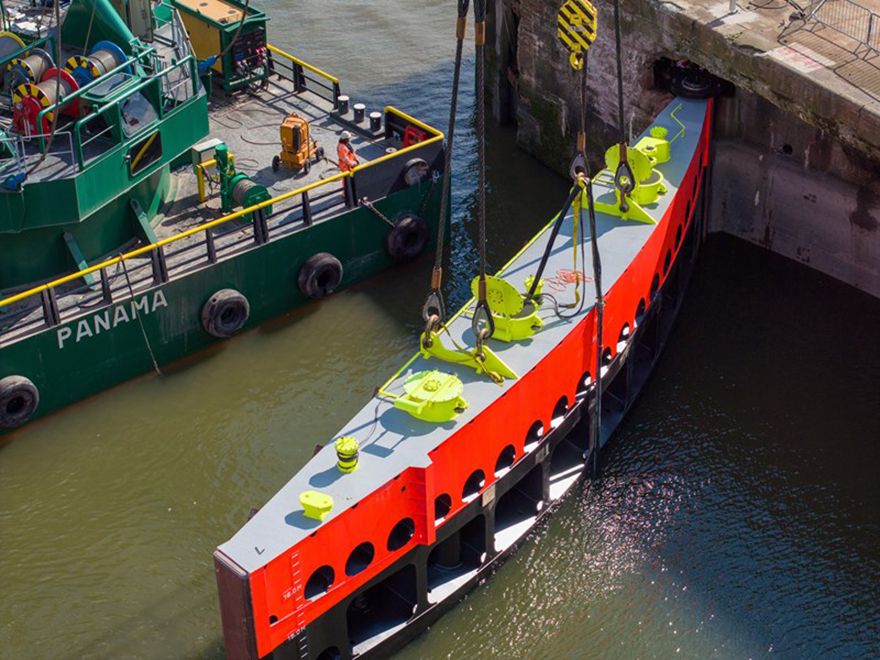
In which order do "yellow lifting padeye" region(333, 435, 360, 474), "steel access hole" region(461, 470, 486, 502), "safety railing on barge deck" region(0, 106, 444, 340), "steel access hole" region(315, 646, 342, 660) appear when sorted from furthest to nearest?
"safety railing on barge deck" region(0, 106, 444, 340) < "steel access hole" region(461, 470, 486, 502) < "steel access hole" region(315, 646, 342, 660) < "yellow lifting padeye" region(333, 435, 360, 474)

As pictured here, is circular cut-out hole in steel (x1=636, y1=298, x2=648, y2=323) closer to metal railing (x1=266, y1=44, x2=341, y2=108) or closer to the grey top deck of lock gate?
the grey top deck of lock gate

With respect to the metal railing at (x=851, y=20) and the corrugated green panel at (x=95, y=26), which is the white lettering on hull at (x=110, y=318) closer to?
the corrugated green panel at (x=95, y=26)

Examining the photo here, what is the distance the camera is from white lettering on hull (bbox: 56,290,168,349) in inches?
848

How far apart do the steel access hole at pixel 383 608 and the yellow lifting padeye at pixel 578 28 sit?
7.60 metres

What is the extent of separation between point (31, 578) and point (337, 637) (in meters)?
5.27

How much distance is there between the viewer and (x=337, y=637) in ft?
55.0

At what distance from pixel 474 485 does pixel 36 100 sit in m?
9.96

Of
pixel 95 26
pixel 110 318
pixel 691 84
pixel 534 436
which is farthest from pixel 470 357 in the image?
pixel 95 26

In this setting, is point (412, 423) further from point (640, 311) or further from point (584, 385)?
point (640, 311)

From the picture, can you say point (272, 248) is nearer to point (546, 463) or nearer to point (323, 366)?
point (323, 366)

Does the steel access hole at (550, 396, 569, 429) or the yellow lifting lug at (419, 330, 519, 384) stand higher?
the yellow lifting lug at (419, 330, 519, 384)

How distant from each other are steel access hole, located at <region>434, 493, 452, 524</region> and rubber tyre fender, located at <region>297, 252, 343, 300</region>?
7658 millimetres

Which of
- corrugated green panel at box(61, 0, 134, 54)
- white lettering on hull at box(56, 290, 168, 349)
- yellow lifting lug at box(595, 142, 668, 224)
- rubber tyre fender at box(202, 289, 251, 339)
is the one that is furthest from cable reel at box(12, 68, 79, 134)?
yellow lifting lug at box(595, 142, 668, 224)

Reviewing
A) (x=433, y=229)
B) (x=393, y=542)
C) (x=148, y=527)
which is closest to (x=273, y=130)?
(x=433, y=229)
